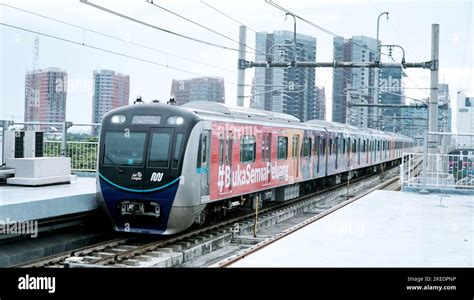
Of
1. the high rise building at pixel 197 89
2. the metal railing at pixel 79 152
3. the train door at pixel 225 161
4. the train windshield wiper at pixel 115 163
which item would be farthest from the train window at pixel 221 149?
the high rise building at pixel 197 89

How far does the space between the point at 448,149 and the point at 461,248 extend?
1604cm

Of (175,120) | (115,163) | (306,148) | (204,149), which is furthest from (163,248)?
(306,148)

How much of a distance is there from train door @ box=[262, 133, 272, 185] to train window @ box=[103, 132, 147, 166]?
473 cm

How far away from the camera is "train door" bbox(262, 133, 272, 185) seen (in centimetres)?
1551

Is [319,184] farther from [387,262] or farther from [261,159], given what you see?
[387,262]

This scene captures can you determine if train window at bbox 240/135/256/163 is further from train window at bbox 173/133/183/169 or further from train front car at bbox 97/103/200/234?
train window at bbox 173/133/183/169

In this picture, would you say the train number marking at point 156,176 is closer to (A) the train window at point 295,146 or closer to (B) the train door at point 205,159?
(B) the train door at point 205,159

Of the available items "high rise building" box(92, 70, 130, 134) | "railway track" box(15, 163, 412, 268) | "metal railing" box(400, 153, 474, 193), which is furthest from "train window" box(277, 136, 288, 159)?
"high rise building" box(92, 70, 130, 134)

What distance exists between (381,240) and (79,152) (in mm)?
10908

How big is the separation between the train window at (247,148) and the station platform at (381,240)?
265cm

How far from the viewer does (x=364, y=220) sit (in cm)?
1155

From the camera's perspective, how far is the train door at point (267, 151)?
15508mm

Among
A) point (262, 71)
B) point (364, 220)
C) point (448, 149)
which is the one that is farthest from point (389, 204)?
point (262, 71)

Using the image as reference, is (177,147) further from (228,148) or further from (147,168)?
(228,148)
